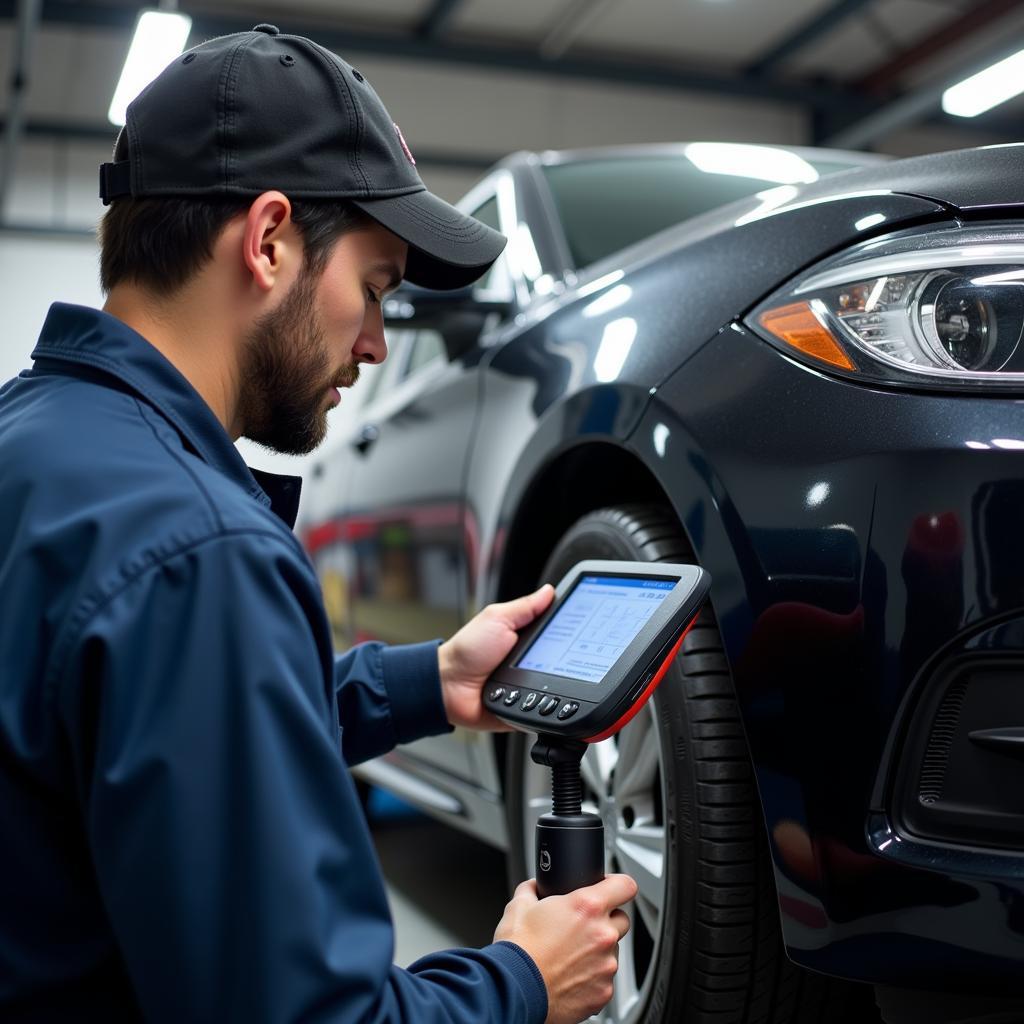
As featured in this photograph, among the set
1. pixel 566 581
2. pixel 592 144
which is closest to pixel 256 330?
pixel 566 581

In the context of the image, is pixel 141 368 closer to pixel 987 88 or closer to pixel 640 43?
pixel 987 88

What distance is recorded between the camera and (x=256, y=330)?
94 centimetres

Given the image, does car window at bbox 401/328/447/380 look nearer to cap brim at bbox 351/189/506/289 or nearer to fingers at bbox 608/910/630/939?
cap brim at bbox 351/189/506/289

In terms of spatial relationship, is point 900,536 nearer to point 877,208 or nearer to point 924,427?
point 924,427

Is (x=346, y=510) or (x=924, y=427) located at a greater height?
(x=924, y=427)

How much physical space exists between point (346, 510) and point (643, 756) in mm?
1478

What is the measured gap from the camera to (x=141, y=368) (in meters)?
0.85

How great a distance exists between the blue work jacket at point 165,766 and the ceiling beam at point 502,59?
7497mm

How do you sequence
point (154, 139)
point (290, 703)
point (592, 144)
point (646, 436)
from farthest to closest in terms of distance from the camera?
point (592, 144)
point (646, 436)
point (154, 139)
point (290, 703)

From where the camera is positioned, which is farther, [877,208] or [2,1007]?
[877,208]

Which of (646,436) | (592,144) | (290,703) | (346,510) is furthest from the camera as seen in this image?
(592,144)

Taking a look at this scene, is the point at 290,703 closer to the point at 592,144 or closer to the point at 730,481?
the point at 730,481

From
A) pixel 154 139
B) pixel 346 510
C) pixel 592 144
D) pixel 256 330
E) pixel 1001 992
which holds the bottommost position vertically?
pixel 1001 992

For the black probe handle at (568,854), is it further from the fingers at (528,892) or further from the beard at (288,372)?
the beard at (288,372)
